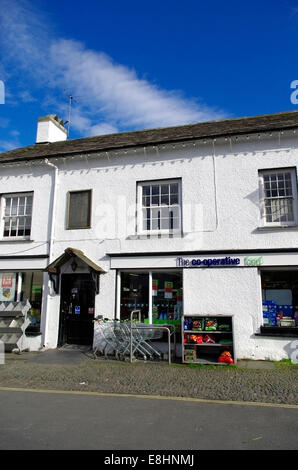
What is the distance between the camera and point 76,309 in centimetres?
1111

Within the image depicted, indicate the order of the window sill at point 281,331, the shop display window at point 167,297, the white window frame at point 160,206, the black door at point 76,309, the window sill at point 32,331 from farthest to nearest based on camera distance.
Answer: the black door at point 76,309
the window sill at point 32,331
the white window frame at point 160,206
the shop display window at point 167,297
the window sill at point 281,331

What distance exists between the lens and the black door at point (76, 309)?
1101 centimetres

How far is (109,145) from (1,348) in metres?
7.47

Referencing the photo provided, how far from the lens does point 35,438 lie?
4.31m

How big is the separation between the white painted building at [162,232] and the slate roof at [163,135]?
0.07 meters

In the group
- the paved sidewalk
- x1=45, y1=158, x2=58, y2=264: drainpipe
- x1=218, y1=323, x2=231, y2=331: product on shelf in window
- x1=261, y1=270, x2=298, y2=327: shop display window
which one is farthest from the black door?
x1=261, y1=270, x2=298, y2=327: shop display window

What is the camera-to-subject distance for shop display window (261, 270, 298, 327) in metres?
9.39

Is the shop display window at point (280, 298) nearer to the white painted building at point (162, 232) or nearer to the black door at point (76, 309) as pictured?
the white painted building at point (162, 232)

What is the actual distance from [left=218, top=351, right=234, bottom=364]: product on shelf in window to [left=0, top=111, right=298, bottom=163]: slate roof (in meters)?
6.30

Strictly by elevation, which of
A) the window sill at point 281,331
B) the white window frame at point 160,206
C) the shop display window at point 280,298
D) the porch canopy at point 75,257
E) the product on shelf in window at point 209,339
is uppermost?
the white window frame at point 160,206

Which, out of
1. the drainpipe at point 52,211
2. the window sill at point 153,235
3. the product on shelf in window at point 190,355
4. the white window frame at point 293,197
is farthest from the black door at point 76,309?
the white window frame at point 293,197

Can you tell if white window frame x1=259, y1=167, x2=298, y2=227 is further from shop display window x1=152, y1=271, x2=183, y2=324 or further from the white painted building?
shop display window x1=152, y1=271, x2=183, y2=324
